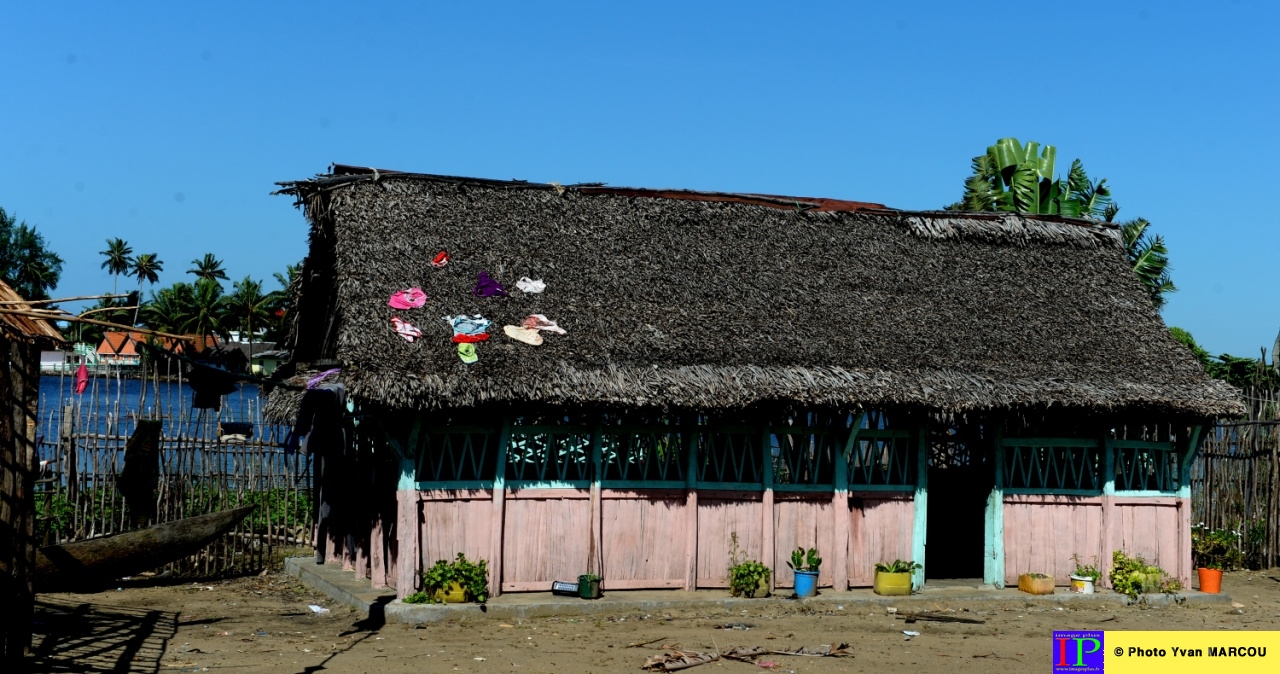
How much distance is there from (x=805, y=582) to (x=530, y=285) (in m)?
4.40

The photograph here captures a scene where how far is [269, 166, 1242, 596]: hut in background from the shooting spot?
1285 centimetres

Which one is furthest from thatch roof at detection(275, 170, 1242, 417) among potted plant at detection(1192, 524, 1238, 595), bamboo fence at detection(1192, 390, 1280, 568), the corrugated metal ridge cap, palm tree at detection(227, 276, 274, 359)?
palm tree at detection(227, 276, 274, 359)

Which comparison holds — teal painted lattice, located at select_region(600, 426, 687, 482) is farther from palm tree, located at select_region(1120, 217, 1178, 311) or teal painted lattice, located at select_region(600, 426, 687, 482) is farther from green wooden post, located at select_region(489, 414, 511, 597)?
palm tree, located at select_region(1120, 217, 1178, 311)

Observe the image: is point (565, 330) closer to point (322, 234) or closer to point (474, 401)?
point (474, 401)

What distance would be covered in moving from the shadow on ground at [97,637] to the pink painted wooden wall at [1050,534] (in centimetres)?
926

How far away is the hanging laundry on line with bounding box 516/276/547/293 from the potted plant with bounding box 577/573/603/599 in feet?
10.3

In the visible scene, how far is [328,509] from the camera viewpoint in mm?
15602

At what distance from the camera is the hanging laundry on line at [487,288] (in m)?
13.6

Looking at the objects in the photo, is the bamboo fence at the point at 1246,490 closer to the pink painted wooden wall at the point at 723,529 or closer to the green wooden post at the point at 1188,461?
the green wooden post at the point at 1188,461

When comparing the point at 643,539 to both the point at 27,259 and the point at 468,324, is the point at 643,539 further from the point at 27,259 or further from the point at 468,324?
the point at 27,259

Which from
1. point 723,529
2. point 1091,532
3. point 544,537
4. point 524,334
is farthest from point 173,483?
point 1091,532

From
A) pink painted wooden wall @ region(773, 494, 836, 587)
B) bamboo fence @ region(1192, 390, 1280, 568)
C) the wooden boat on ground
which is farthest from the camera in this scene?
bamboo fence @ region(1192, 390, 1280, 568)

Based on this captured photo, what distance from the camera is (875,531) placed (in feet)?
47.2

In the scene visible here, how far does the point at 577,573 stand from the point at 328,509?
394 centimetres
